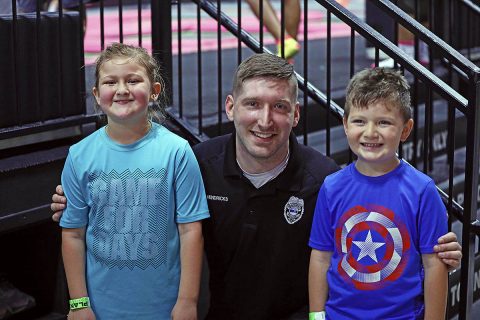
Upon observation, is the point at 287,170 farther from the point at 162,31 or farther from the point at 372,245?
the point at 162,31

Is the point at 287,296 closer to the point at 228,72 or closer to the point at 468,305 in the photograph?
the point at 468,305

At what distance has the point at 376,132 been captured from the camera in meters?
2.78

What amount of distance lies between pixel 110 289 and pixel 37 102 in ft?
3.63

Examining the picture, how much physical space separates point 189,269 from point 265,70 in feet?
2.24

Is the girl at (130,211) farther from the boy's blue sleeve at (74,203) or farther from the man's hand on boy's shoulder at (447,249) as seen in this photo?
the man's hand on boy's shoulder at (447,249)

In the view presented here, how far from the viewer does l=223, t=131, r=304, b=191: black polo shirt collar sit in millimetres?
3055

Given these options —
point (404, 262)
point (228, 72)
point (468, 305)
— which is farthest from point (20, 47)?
point (228, 72)

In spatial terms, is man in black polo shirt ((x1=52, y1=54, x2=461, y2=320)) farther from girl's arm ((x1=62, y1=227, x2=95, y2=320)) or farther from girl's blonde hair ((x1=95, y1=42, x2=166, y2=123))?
girl's blonde hair ((x1=95, y1=42, x2=166, y2=123))

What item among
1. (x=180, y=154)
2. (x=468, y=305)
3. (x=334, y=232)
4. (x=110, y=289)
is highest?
(x=180, y=154)

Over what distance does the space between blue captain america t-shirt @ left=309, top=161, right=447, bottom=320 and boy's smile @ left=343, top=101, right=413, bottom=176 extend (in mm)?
85

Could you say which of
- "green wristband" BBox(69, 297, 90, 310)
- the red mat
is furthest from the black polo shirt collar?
the red mat

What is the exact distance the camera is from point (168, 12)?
14.2 feet

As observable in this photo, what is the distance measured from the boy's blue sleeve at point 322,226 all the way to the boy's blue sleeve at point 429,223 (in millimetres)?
282

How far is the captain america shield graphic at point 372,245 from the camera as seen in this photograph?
A: 9.14 feet
